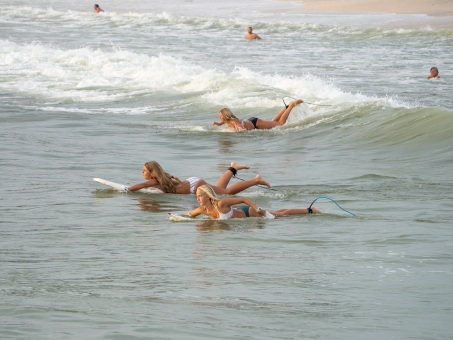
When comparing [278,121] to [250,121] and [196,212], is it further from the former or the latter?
[196,212]

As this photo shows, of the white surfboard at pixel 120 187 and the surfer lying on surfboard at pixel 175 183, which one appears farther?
the white surfboard at pixel 120 187

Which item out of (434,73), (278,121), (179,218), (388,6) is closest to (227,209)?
(179,218)

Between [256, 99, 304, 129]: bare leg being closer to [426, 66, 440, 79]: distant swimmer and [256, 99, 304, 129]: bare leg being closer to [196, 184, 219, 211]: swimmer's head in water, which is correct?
[426, 66, 440, 79]: distant swimmer

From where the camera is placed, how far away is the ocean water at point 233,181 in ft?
28.7

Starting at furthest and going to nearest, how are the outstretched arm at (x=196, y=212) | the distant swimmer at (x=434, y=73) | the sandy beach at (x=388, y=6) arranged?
1. the sandy beach at (x=388, y=6)
2. the distant swimmer at (x=434, y=73)
3. the outstretched arm at (x=196, y=212)

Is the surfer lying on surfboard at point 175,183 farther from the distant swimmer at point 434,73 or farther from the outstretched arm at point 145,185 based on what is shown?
the distant swimmer at point 434,73

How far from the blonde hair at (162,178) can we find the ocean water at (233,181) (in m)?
0.18

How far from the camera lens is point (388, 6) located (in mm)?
54875

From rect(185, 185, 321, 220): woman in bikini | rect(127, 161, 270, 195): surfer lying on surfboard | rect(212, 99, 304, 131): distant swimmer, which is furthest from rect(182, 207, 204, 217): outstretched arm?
rect(212, 99, 304, 131): distant swimmer

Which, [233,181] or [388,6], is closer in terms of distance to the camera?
[233,181]

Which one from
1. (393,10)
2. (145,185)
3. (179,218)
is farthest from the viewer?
(393,10)

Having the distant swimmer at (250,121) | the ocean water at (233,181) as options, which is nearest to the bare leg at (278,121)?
the distant swimmer at (250,121)

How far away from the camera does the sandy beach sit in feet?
170

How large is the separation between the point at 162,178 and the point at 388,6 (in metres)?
42.1
